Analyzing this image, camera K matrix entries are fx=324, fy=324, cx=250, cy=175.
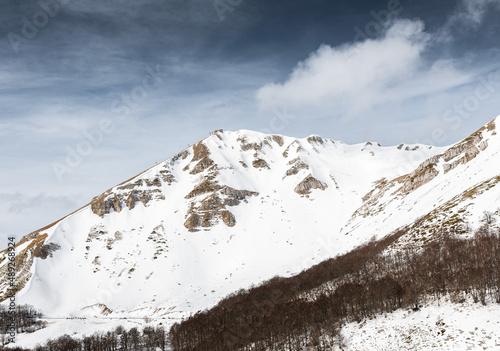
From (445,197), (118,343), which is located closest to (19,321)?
(118,343)

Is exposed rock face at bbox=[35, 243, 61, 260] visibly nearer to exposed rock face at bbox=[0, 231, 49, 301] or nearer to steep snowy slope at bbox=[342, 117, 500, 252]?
exposed rock face at bbox=[0, 231, 49, 301]

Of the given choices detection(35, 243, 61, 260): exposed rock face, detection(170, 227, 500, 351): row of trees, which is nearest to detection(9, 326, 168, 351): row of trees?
detection(170, 227, 500, 351): row of trees

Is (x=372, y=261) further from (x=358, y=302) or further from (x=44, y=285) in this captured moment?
(x=44, y=285)

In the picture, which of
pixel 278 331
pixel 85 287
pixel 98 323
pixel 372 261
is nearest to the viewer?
pixel 278 331

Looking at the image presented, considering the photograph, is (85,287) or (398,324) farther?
(85,287)

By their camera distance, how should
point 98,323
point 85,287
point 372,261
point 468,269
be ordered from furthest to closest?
1. point 85,287
2. point 98,323
3. point 372,261
4. point 468,269

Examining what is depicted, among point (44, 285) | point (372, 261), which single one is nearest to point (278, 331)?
point (372, 261)

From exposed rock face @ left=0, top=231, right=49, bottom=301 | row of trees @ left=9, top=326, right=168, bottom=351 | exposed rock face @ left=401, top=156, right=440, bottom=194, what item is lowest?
row of trees @ left=9, top=326, right=168, bottom=351

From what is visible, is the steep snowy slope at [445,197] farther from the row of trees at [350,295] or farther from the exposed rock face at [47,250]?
the exposed rock face at [47,250]

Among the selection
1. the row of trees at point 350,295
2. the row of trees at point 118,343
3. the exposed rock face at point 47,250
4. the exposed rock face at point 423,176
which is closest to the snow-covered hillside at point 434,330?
the row of trees at point 350,295
